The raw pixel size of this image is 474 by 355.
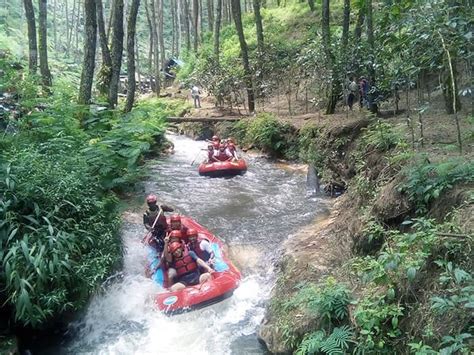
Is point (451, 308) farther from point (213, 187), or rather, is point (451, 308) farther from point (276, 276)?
point (213, 187)

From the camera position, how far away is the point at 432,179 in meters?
5.47

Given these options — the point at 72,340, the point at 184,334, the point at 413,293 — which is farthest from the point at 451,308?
the point at 72,340

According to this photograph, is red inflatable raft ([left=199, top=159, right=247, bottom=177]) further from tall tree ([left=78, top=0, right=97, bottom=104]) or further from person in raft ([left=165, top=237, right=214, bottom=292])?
person in raft ([left=165, top=237, right=214, bottom=292])

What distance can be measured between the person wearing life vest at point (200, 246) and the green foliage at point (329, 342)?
131 inches

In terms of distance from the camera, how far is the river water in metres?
6.18

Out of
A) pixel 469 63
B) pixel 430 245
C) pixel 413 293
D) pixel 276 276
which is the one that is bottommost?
pixel 276 276

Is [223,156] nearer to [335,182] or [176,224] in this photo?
[335,182]

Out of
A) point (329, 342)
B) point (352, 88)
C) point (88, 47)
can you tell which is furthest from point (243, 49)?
point (329, 342)

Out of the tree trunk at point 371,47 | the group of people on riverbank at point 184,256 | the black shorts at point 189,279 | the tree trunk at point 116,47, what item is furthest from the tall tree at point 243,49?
the black shorts at point 189,279

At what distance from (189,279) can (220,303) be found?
78 centimetres

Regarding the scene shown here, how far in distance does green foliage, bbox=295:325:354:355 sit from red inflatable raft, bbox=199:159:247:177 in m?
8.79

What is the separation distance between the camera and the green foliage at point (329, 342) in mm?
4453

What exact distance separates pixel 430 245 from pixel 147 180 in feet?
29.9

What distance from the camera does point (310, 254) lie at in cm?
699
